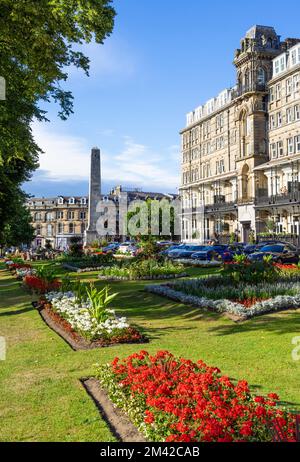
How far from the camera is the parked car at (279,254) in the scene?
1123 inches

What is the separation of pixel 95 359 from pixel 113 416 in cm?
309

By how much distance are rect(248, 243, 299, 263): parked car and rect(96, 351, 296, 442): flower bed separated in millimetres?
20563

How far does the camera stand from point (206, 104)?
219 ft

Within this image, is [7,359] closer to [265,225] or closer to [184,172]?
[265,225]

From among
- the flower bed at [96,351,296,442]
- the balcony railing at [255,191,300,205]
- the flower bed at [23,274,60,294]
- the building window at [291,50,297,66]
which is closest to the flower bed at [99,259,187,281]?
the flower bed at [23,274,60,294]

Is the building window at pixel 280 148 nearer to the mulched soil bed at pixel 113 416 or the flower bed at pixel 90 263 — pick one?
the flower bed at pixel 90 263

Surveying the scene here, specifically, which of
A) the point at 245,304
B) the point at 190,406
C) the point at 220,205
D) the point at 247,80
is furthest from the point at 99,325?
the point at 220,205

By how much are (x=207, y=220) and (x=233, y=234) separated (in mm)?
10409

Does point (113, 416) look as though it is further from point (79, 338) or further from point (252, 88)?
point (252, 88)

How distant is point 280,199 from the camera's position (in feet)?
Answer: 147

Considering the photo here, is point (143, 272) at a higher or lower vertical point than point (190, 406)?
higher

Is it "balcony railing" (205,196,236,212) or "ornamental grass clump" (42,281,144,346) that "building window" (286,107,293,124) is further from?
"ornamental grass clump" (42,281,144,346)

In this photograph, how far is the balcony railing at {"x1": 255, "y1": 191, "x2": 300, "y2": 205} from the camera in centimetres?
4244

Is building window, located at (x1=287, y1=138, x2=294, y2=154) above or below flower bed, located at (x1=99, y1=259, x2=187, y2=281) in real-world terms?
above
